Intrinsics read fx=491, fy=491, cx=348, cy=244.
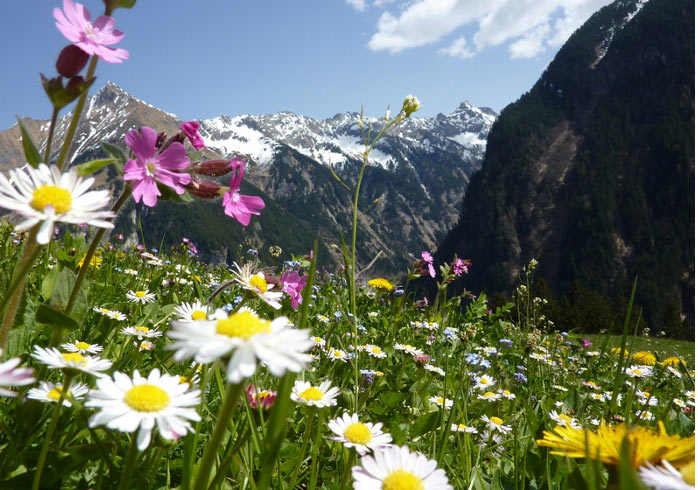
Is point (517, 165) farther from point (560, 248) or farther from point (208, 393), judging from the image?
point (208, 393)

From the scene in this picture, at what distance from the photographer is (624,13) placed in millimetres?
122188

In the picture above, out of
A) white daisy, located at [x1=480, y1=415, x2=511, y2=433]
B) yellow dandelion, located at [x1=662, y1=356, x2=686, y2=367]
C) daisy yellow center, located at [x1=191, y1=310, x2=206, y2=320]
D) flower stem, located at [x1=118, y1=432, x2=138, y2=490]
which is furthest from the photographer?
yellow dandelion, located at [x1=662, y1=356, x2=686, y2=367]

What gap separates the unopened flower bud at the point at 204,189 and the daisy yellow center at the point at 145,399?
0.61 m

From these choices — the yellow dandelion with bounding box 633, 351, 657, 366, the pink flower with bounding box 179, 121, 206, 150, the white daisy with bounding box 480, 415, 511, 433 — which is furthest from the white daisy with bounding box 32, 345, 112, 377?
the yellow dandelion with bounding box 633, 351, 657, 366

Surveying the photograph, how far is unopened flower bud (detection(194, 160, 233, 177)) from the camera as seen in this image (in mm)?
1309

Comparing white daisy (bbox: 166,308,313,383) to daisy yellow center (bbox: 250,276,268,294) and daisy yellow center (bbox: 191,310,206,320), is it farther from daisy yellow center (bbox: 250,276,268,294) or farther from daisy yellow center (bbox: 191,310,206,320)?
daisy yellow center (bbox: 191,310,206,320)

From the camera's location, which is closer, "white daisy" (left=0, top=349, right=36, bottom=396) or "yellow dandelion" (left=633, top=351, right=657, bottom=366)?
"white daisy" (left=0, top=349, right=36, bottom=396)

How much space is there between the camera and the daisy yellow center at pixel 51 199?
773 millimetres

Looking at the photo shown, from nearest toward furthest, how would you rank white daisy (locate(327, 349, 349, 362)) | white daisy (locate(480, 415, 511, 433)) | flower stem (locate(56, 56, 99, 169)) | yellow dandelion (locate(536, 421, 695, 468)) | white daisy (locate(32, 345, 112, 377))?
yellow dandelion (locate(536, 421, 695, 468)) < white daisy (locate(32, 345, 112, 377)) < flower stem (locate(56, 56, 99, 169)) < white daisy (locate(480, 415, 511, 433)) < white daisy (locate(327, 349, 349, 362))

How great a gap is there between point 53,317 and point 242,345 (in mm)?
812

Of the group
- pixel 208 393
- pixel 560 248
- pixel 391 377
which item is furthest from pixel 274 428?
pixel 560 248

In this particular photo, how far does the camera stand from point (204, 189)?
1266 millimetres

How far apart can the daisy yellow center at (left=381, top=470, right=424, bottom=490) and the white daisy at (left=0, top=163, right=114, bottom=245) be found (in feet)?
1.87

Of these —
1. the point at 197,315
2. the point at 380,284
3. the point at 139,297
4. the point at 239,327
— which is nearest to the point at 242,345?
the point at 239,327
